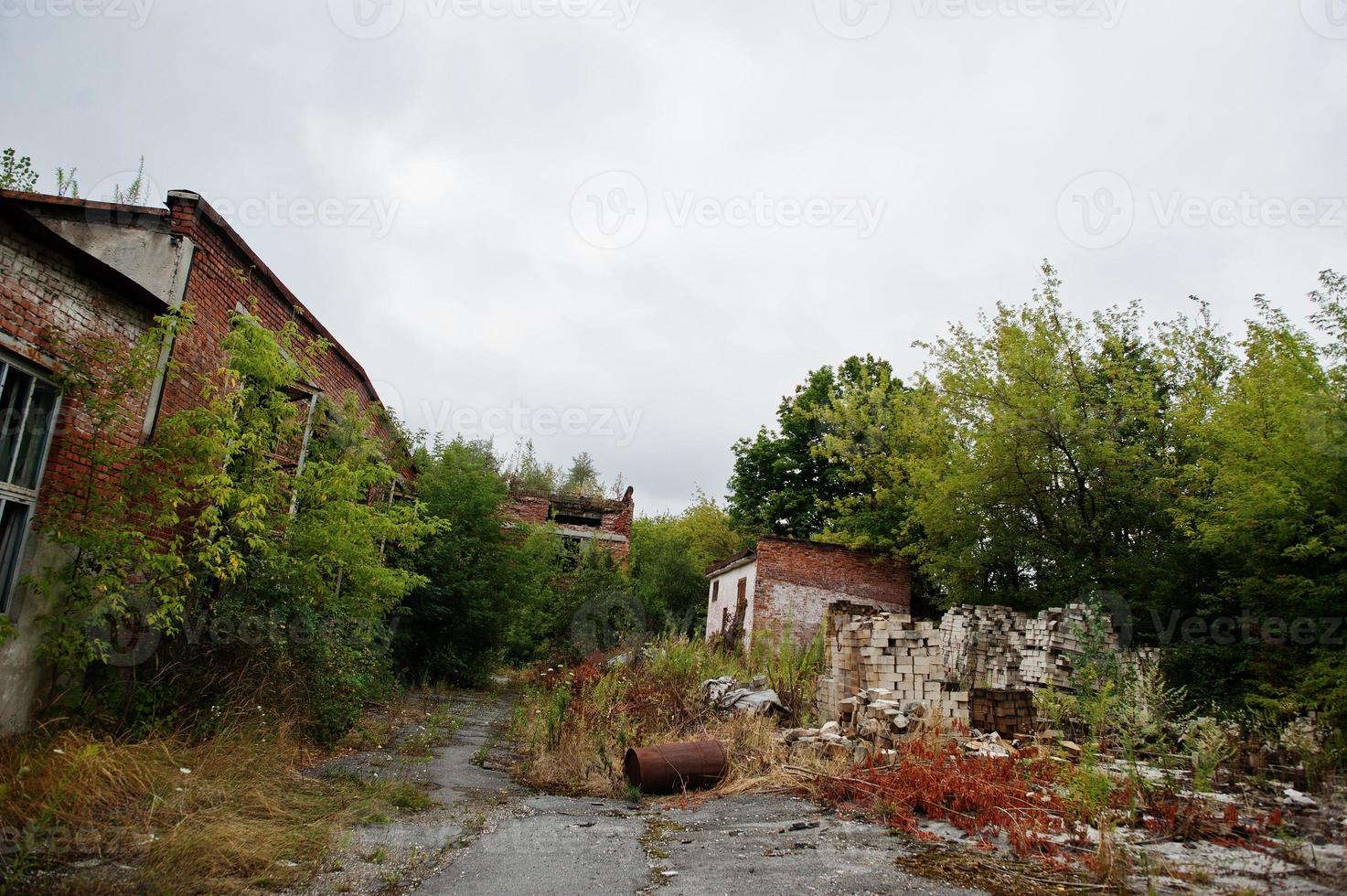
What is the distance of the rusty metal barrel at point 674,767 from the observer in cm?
760

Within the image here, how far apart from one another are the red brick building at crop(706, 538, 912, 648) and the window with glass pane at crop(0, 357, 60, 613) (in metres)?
16.2

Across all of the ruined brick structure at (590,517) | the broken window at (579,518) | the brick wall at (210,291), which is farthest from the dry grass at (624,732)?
the broken window at (579,518)

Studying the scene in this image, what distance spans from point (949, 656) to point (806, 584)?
6598mm

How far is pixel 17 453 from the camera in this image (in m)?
5.83

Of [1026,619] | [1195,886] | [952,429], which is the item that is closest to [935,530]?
[952,429]

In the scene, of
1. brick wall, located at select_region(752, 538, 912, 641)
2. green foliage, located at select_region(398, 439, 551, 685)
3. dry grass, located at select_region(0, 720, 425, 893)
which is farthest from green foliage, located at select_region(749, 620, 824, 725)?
dry grass, located at select_region(0, 720, 425, 893)

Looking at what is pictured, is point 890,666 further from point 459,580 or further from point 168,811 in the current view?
point 168,811

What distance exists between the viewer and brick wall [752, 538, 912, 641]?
20.5m

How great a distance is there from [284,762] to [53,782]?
231 centimetres

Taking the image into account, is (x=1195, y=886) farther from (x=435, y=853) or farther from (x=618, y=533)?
(x=618, y=533)

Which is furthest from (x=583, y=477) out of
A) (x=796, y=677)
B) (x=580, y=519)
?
(x=796, y=677)

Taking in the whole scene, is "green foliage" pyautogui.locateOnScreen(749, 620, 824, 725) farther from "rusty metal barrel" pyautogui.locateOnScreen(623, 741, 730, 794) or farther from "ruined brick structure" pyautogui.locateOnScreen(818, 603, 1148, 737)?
"rusty metal barrel" pyautogui.locateOnScreen(623, 741, 730, 794)

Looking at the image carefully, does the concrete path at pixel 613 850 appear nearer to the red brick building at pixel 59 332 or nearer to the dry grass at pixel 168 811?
the dry grass at pixel 168 811

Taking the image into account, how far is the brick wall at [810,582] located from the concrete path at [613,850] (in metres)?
13.4
